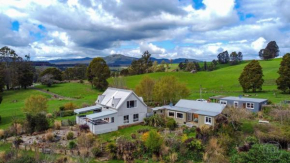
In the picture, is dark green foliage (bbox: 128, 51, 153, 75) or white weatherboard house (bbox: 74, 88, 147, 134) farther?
dark green foliage (bbox: 128, 51, 153, 75)

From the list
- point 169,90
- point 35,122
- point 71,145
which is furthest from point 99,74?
point 71,145

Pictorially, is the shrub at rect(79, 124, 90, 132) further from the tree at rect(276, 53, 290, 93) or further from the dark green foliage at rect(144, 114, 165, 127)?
the tree at rect(276, 53, 290, 93)

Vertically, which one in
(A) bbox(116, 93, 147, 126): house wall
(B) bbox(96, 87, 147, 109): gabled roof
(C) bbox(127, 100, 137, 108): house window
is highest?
(B) bbox(96, 87, 147, 109): gabled roof

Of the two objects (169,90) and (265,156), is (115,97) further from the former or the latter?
(265,156)

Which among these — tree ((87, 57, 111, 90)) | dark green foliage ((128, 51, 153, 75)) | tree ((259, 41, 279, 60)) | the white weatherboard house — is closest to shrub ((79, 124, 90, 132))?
the white weatherboard house

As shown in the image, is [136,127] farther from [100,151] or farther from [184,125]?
[100,151]

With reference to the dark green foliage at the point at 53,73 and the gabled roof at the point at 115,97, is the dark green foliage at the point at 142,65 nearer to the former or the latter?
the dark green foliage at the point at 53,73

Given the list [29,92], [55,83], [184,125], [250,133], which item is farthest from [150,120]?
[55,83]

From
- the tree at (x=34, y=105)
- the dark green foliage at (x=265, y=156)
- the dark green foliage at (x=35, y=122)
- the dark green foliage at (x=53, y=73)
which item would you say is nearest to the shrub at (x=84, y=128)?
the dark green foliage at (x=35, y=122)
